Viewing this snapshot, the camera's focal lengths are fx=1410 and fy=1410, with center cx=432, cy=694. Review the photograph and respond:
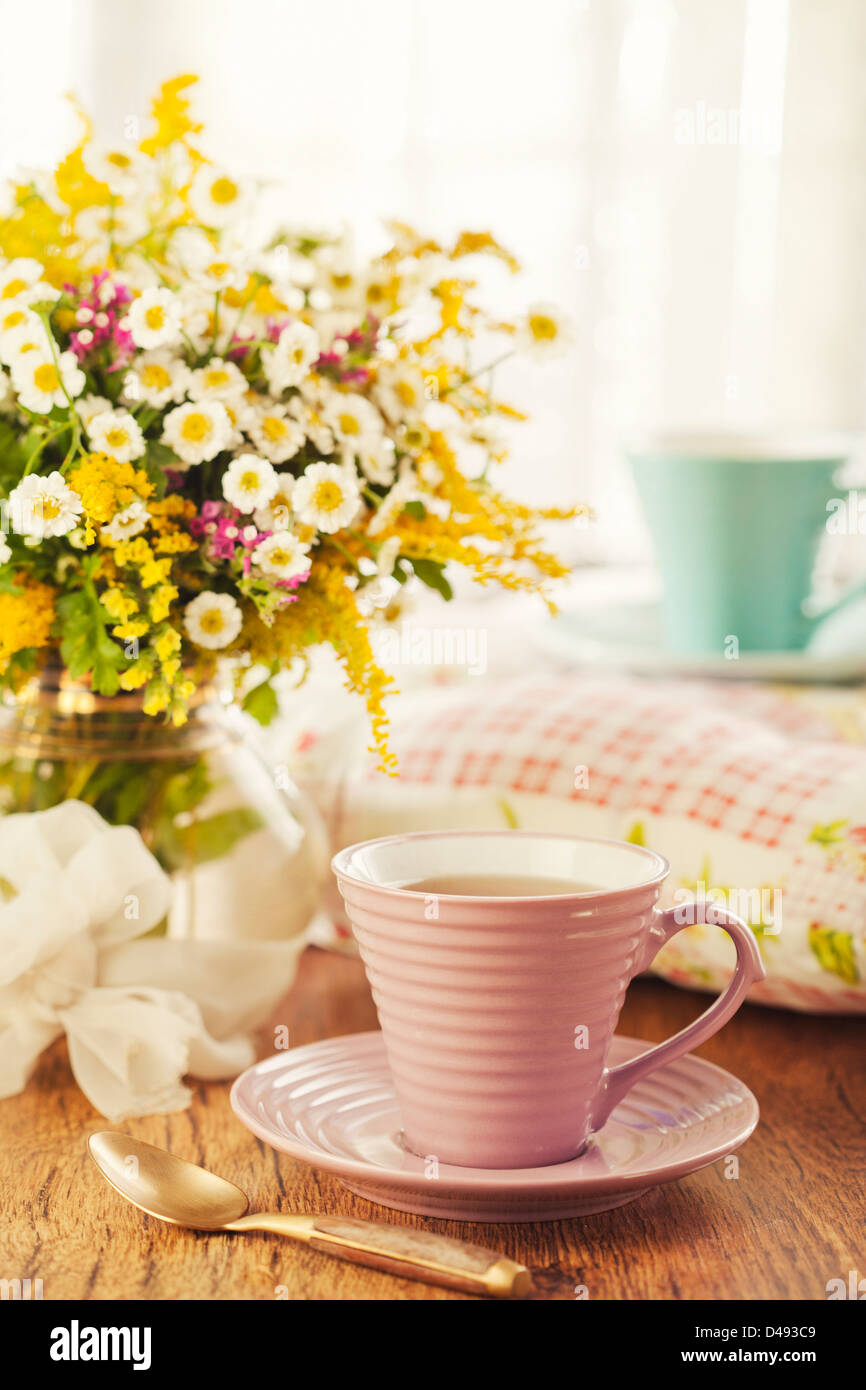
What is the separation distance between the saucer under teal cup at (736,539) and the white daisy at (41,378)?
598 millimetres

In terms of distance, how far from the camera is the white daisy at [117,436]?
0.57m

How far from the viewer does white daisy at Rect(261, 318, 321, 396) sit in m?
0.60

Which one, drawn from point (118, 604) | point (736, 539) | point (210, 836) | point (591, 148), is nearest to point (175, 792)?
point (210, 836)

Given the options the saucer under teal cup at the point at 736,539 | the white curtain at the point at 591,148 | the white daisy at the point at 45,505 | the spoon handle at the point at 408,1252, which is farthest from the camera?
the white curtain at the point at 591,148

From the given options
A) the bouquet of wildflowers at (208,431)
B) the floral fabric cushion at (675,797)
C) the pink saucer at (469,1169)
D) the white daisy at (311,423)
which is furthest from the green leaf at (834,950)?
the white daisy at (311,423)

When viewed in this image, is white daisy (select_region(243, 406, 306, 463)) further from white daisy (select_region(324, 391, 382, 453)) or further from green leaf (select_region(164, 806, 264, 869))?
green leaf (select_region(164, 806, 264, 869))

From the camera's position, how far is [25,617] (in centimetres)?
60

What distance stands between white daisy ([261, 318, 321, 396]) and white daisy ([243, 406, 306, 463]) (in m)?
0.01

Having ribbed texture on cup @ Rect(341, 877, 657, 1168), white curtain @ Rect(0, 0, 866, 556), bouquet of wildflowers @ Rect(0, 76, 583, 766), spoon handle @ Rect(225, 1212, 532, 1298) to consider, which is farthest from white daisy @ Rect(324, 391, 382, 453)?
white curtain @ Rect(0, 0, 866, 556)

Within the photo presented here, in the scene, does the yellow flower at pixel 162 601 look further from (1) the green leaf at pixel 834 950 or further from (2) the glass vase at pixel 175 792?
(1) the green leaf at pixel 834 950

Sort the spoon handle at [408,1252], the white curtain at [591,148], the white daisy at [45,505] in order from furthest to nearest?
the white curtain at [591,148], the white daisy at [45,505], the spoon handle at [408,1252]

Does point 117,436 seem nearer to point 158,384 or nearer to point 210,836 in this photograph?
point 158,384
